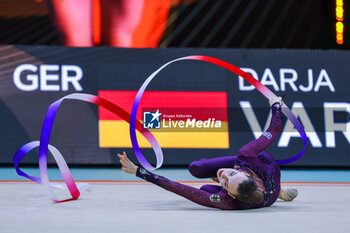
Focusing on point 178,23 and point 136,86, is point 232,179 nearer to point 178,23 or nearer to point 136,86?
point 136,86

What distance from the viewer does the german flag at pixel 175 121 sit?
10039mm

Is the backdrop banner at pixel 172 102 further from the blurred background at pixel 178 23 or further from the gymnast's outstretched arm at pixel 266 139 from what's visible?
the gymnast's outstretched arm at pixel 266 139

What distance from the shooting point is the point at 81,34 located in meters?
10.7

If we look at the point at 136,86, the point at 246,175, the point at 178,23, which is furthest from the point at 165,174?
the point at 246,175

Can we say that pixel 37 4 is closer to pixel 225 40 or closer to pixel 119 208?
pixel 225 40

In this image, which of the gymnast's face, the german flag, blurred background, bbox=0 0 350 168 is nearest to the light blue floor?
blurred background, bbox=0 0 350 168

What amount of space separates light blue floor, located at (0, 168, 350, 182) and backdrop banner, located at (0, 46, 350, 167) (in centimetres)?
29

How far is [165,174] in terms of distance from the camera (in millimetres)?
9469

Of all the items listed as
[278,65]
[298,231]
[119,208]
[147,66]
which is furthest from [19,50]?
[298,231]

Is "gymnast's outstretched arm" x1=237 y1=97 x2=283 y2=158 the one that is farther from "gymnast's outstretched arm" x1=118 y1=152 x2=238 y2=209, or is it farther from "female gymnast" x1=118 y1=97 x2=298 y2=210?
"gymnast's outstretched arm" x1=118 y1=152 x2=238 y2=209

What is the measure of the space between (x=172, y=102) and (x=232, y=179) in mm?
5268

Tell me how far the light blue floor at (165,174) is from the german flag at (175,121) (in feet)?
1.93

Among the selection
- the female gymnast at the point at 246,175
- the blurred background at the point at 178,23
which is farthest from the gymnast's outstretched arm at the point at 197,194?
the blurred background at the point at 178,23

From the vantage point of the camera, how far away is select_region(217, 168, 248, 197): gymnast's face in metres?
4.84
